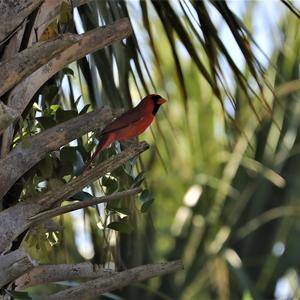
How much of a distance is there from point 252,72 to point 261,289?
4942mm

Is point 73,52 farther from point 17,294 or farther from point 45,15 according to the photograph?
point 17,294

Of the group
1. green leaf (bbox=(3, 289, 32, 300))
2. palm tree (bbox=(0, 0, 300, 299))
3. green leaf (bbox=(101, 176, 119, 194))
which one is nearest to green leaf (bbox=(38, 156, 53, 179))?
palm tree (bbox=(0, 0, 300, 299))

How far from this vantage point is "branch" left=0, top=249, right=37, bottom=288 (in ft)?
6.19

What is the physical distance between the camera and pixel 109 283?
2076 millimetres

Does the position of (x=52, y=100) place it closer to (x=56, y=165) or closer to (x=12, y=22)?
(x=56, y=165)

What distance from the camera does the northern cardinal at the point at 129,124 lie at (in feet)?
8.08

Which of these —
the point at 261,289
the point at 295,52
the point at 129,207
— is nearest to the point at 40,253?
the point at 129,207

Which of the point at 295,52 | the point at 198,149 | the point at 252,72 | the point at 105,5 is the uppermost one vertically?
the point at 105,5

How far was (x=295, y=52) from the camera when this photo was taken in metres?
6.40

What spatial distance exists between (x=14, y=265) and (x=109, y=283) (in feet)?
0.82

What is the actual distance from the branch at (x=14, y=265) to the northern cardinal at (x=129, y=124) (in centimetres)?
45

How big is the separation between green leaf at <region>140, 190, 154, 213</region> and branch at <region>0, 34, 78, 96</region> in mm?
466

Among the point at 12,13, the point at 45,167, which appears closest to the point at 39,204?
the point at 45,167

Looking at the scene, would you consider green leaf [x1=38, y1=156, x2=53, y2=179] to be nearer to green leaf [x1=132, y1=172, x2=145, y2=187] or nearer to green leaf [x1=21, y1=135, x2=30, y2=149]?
green leaf [x1=21, y1=135, x2=30, y2=149]
